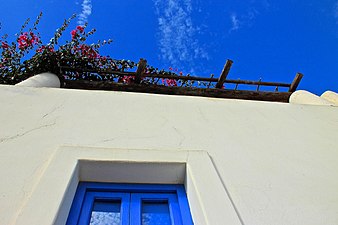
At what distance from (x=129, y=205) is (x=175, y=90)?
8.61ft

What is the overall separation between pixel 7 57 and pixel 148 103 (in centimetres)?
330

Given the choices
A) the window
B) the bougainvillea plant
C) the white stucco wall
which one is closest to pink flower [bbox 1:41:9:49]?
the bougainvillea plant

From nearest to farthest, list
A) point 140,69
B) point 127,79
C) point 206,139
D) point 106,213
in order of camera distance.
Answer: point 106,213
point 206,139
point 140,69
point 127,79

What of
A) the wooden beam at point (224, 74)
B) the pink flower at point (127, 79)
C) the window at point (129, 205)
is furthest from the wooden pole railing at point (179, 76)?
the window at point (129, 205)

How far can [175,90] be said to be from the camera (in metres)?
4.22

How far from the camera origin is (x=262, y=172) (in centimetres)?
202

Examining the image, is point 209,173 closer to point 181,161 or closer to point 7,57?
point 181,161

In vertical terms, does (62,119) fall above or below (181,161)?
above

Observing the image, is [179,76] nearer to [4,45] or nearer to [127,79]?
[127,79]

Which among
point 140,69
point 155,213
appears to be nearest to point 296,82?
point 140,69

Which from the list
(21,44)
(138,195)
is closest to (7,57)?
(21,44)

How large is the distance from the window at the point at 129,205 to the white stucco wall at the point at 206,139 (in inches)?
11.3

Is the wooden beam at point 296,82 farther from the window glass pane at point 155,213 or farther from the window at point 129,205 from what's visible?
the window glass pane at point 155,213

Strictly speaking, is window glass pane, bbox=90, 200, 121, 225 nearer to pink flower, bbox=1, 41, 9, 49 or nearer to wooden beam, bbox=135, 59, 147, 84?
wooden beam, bbox=135, 59, 147, 84
